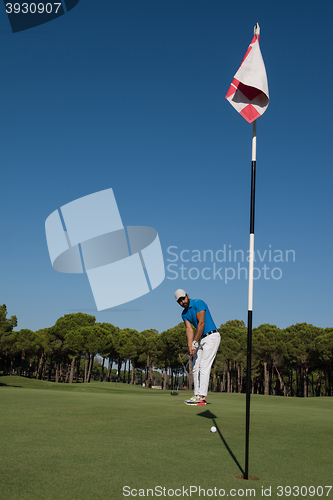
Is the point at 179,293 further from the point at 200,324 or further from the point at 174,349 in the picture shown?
the point at 174,349

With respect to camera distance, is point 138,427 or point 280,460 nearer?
point 280,460

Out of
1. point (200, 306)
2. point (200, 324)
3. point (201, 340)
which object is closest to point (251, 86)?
point (200, 306)

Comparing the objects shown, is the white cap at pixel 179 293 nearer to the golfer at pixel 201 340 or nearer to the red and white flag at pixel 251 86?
the golfer at pixel 201 340

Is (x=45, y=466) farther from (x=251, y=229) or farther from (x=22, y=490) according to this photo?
(x=251, y=229)

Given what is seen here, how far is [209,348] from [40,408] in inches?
155

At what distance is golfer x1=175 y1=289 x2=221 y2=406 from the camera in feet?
29.3

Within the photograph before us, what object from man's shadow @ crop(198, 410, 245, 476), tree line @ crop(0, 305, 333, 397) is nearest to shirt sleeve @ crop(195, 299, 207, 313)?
man's shadow @ crop(198, 410, 245, 476)

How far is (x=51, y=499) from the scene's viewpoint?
3.01 meters

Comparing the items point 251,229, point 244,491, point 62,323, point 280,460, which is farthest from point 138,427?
point 62,323

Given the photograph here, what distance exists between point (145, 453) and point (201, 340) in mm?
4747

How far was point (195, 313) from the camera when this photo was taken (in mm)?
9062

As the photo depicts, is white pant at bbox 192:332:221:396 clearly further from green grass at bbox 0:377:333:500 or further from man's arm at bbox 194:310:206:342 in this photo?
green grass at bbox 0:377:333:500

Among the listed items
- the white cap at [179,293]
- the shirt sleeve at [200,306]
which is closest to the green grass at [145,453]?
the shirt sleeve at [200,306]

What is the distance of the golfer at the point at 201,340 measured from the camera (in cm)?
894
